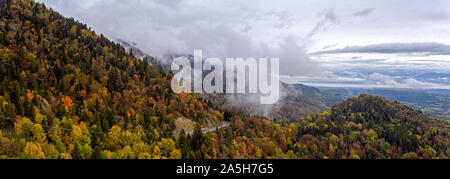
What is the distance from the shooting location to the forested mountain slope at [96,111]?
77125 mm

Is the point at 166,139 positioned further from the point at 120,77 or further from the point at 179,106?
the point at 120,77

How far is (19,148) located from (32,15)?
12648 centimetres

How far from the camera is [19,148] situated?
62688 mm

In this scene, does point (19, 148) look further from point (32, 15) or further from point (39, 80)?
point (32, 15)

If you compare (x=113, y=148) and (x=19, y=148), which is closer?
(x=19, y=148)

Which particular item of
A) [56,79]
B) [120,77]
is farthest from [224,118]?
[56,79]

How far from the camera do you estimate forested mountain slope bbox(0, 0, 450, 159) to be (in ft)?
253

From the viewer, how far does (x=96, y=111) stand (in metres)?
102

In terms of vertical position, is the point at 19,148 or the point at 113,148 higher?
the point at 19,148

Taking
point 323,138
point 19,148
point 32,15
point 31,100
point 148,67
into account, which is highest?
point 32,15

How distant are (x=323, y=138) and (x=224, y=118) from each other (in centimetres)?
8648
